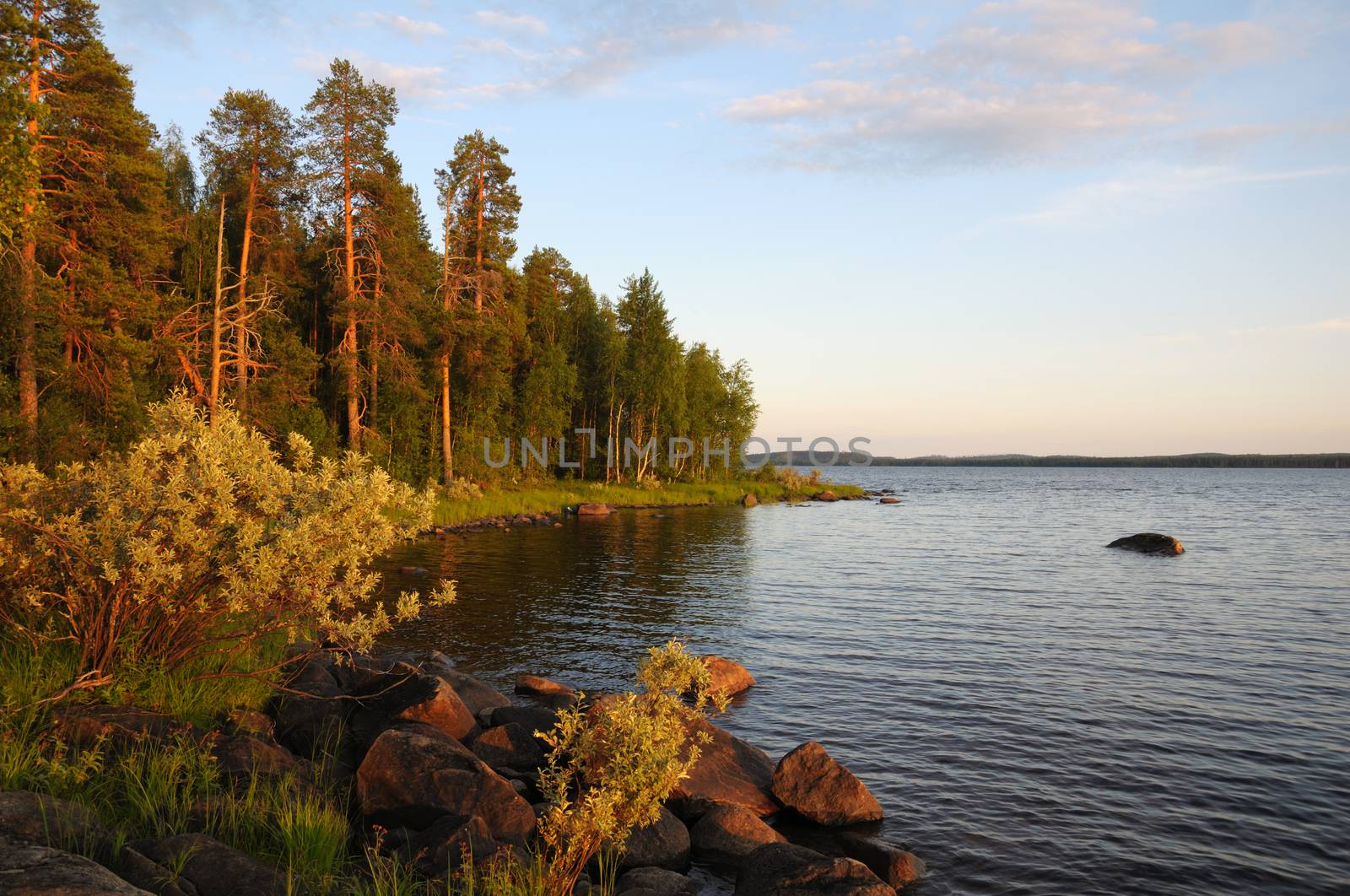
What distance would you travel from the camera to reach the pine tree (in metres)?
37.8

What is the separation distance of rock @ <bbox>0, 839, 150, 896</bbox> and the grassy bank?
37.8 meters

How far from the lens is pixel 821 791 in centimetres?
1046

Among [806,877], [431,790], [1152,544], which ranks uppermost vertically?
[431,790]

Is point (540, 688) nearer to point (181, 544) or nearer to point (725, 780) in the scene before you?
point (725, 780)

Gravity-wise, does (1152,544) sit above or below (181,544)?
below

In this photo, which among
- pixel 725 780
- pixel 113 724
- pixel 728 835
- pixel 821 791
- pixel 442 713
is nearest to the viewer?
pixel 113 724

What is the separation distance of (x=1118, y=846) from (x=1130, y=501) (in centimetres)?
9244

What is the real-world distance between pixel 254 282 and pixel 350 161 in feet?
24.8

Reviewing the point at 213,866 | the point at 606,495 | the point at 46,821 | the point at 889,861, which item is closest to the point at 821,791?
the point at 889,861

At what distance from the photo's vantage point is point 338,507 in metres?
9.79

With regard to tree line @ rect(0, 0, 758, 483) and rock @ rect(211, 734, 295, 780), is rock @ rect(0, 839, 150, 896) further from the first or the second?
tree line @ rect(0, 0, 758, 483)

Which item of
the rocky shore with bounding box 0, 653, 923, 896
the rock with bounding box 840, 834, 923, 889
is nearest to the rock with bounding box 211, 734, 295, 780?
the rocky shore with bounding box 0, 653, 923, 896

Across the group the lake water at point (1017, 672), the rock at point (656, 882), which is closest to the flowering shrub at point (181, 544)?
the rock at point (656, 882)

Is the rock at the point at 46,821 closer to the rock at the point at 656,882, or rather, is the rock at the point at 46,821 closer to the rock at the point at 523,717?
the rock at the point at 656,882
